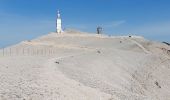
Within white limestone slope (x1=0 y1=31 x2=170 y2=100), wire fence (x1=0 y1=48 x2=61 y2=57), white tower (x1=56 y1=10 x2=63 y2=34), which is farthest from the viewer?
white tower (x1=56 y1=10 x2=63 y2=34)

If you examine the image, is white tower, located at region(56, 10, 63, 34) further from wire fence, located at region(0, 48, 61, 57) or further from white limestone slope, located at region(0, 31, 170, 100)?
wire fence, located at region(0, 48, 61, 57)

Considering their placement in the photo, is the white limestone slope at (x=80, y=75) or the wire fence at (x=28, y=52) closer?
the white limestone slope at (x=80, y=75)

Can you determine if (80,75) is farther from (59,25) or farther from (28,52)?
(59,25)

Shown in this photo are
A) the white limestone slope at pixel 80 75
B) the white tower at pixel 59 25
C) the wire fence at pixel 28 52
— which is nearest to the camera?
the white limestone slope at pixel 80 75

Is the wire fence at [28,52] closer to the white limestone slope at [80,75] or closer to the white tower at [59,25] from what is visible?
the white limestone slope at [80,75]

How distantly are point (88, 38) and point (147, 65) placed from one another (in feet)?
60.5

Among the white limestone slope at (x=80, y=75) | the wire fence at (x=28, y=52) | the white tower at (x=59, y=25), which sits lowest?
the white limestone slope at (x=80, y=75)

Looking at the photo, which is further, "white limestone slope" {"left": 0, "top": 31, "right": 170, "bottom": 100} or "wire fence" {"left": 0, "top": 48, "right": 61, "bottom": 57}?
"wire fence" {"left": 0, "top": 48, "right": 61, "bottom": 57}

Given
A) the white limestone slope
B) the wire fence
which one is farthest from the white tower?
the wire fence

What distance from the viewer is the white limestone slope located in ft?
54.5

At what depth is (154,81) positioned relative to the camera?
3691 centimetres

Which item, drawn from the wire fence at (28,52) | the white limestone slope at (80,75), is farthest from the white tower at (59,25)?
the wire fence at (28,52)

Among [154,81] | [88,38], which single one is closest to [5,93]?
[154,81]

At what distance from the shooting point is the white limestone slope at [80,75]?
16.6m
